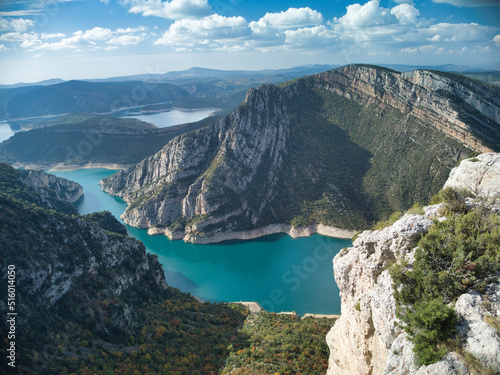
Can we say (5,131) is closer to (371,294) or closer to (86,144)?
(86,144)

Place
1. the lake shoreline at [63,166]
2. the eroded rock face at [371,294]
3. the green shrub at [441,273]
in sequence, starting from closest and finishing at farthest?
the green shrub at [441,273] < the eroded rock face at [371,294] < the lake shoreline at [63,166]

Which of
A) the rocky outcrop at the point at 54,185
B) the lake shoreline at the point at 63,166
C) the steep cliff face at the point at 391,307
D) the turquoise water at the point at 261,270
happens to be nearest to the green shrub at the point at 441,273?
the steep cliff face at the point at 391,307

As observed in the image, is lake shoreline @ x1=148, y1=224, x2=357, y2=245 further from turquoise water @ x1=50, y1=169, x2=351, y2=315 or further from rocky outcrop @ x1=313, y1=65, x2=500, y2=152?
rocky outcrop @ x1=313, y1=65, x2=500, y2=152

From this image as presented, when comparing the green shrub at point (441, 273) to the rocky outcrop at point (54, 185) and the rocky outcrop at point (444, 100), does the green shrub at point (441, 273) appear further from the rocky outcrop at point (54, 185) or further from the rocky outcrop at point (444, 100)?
the rocky outcrop at point (54, 185)

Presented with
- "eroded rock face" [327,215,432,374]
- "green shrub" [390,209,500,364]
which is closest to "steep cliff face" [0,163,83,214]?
"eroded rock face" [327,215,432,374]

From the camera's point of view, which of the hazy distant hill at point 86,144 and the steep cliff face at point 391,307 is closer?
the steep cliff face at point 391,307

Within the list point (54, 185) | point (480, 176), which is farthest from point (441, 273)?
point (54, 185)
